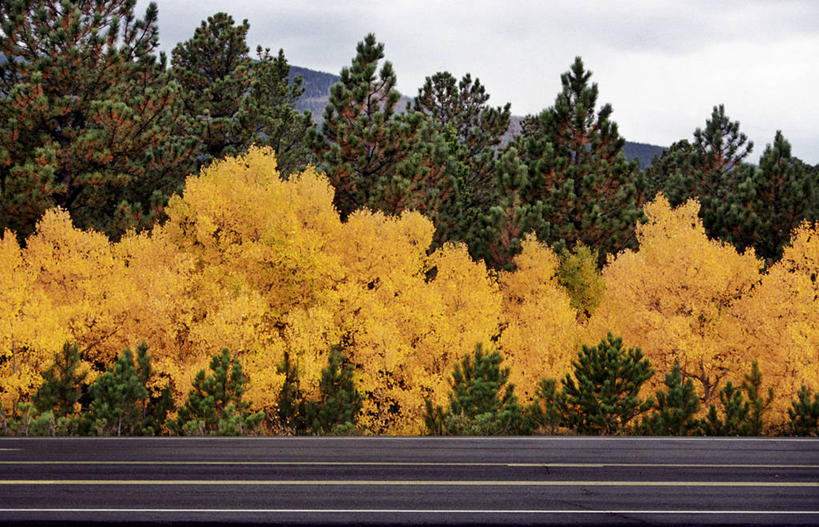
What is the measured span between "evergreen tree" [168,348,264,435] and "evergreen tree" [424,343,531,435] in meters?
4.36

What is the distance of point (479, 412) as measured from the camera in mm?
17500

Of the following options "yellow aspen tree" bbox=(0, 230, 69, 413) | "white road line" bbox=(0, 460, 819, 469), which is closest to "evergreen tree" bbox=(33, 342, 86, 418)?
"white road line" bbox=(0, 460, 819, 469)

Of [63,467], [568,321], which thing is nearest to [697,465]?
[63,467]

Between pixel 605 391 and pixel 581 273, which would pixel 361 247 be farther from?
pixel 605 391

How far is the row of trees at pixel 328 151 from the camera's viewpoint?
125ft

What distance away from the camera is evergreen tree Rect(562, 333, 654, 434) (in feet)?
57.2

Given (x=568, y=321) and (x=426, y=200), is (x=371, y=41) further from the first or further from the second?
(x=568, y=321)

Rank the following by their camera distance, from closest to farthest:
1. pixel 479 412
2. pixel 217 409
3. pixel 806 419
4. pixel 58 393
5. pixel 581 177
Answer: pixel 806 419 < pixel 479 412 < pixel 217 409 < pixel 58 393 < pixel 581 177

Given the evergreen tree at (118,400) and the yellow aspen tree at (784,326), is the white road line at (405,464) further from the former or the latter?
the yellow aspen tree at (784,326)

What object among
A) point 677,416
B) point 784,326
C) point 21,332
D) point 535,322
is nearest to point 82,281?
point 21,332

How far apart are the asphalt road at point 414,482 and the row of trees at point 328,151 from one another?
2742cm

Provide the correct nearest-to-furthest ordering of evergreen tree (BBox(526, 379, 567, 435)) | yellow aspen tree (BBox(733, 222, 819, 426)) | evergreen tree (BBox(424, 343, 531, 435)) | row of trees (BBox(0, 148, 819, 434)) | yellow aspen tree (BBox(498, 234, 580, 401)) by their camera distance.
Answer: evergreen tree (BBox(424, 343, 531, 435))
evergreen tree (BBox(526, 379, 567, 435))
row of trees (BBox(0, 148, 819, 434))
yellow aspen tree (BBox(733, 222, 819, 426))
yellow aspen tree (BBox(498, 234, 580, 401))

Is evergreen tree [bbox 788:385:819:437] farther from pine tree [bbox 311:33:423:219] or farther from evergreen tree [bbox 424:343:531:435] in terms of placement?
pine tree [bbox 311:33:423:219]

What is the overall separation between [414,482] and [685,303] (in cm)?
3185
